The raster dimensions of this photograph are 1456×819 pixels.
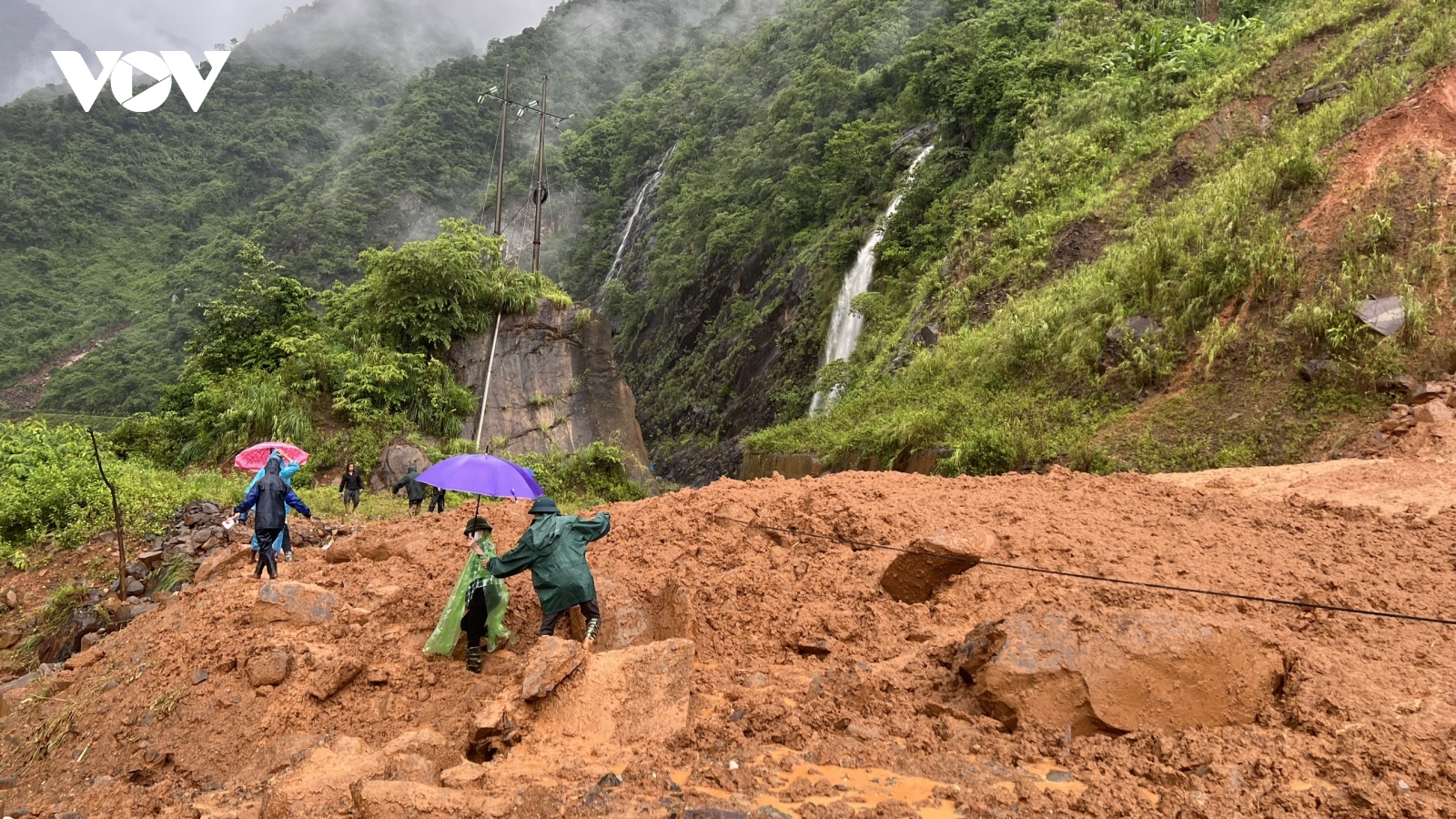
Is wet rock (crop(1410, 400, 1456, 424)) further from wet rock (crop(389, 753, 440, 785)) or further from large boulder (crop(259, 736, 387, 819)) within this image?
large boulder (crop(259, 736, 387, 819))

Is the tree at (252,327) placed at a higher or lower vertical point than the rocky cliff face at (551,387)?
higher

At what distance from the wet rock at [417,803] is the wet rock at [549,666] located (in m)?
0.90

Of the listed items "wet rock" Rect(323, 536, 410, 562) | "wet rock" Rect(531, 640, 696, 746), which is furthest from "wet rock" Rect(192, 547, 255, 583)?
"wet rock" Rect(531, 640, 696, 746)

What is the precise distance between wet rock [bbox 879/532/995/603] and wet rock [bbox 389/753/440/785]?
3170 millimetres

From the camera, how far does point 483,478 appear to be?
21.0ft

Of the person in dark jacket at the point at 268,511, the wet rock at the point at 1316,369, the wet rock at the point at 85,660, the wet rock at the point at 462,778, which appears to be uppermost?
the person in dark jacket at the point at 268,511

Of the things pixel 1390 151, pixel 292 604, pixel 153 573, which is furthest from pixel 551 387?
pixel 1390 151

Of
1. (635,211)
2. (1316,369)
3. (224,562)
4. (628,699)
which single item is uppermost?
(635,211)

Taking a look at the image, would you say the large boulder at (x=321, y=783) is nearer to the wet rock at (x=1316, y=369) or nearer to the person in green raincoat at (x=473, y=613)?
the person in green raincoat at (x=473, y=613)

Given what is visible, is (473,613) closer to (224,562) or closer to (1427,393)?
(224,562)

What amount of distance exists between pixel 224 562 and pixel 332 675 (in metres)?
4.63

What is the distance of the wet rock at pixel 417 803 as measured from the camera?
3.08 m

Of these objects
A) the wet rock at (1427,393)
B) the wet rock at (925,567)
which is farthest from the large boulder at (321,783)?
the wet rock at (1427,393)

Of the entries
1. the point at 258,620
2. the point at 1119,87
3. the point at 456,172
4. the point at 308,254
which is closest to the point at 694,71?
the point at 456,172
